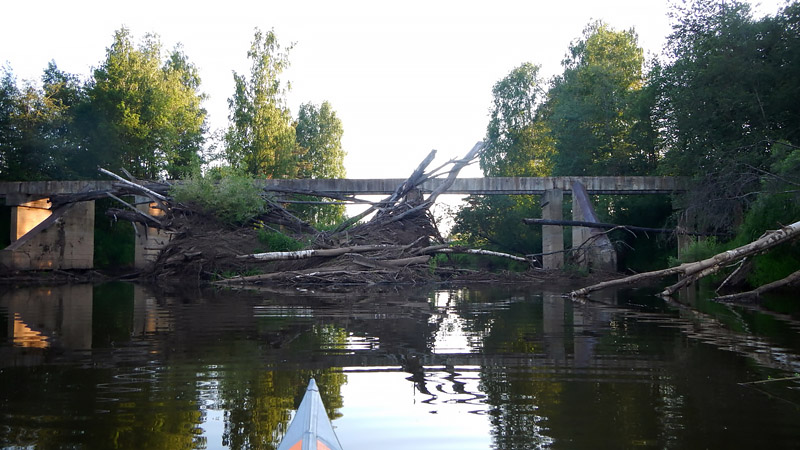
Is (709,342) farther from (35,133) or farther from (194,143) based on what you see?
(194,143)

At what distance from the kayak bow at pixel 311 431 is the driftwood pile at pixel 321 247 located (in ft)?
49.9

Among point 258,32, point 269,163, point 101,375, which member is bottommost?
point 101,375

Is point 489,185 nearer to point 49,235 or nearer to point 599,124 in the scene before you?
point 599,124

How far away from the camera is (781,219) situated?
15.8 m

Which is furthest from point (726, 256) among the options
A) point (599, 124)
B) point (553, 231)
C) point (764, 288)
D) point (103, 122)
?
point (103, 122)

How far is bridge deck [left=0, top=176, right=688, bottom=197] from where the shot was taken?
2889 cm

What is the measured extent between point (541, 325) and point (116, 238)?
1517 inches

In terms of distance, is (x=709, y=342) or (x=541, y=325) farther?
(x=541, y=325)

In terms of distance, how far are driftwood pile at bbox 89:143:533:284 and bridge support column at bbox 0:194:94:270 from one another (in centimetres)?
883

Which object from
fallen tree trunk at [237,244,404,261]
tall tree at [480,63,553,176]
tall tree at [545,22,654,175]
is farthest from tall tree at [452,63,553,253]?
fallen tree trunk at [237,244,404,261]

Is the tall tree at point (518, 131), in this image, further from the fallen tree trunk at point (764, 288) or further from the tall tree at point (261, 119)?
the fallen tree trunk at point (764, 288)

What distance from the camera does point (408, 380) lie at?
4.98 metres

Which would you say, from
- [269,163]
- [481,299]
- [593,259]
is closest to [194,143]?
[269,163]

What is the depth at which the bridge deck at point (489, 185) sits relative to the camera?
2889 cm
